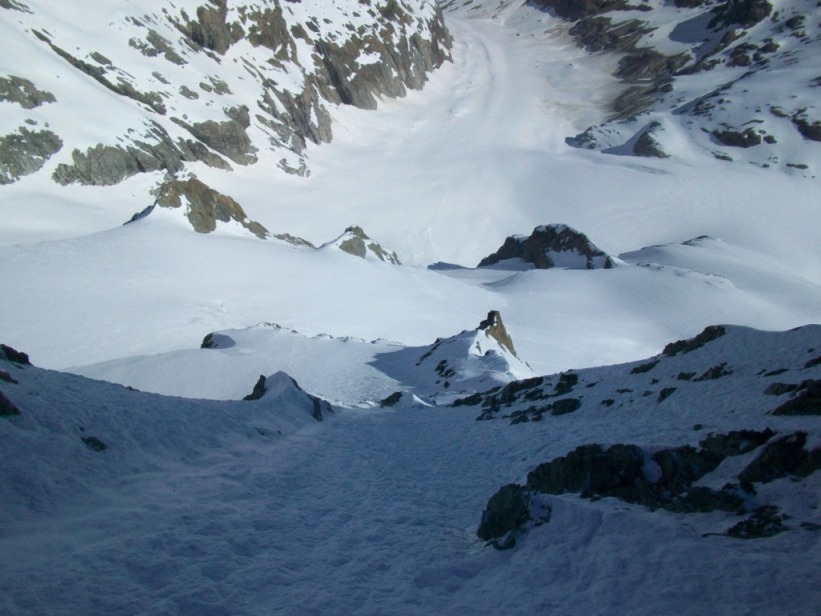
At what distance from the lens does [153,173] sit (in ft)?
176

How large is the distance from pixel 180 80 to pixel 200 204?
38.3 m

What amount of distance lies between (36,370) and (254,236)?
30483 mm

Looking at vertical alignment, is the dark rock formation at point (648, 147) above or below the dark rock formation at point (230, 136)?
below

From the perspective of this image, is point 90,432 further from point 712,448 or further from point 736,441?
point 736,441

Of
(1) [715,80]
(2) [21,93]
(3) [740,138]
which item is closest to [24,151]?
(2) [21,93]

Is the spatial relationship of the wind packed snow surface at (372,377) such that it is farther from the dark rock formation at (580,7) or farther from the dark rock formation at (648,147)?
the dark rock formation at (580,7)

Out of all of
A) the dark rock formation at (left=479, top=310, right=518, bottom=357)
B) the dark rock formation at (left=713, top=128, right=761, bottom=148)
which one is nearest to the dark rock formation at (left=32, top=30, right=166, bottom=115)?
the dark rock formation at (left=479, top=310, right=518, bottom=357)

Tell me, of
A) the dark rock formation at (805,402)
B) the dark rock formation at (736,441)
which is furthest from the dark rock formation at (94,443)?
the dark rock formation at (805,402)

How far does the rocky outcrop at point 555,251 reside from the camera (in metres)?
47.8

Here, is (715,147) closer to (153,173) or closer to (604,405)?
(153,173)

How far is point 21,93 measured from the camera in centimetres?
4688

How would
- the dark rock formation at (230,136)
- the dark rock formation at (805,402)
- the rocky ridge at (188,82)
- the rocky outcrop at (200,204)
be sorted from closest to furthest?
the dark rock formation at (805,402)
the rocky outcrop at (200,204)
the rocky ridge at (188,82)
the dark rock formation at (230,136)

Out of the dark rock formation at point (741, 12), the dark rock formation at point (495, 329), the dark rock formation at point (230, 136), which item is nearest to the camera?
the dark rock formation at point (495, 329)

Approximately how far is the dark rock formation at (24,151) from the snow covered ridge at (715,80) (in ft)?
222
